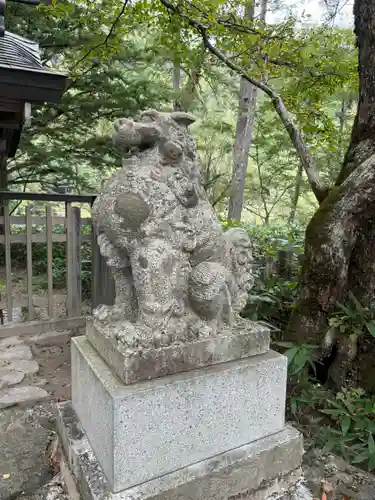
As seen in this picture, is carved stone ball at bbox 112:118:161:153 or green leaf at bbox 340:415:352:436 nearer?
carved stone ball at bbox 112:118:161:153

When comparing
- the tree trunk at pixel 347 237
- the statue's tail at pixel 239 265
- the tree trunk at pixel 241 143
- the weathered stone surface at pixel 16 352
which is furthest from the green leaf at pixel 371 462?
the tree trunk at pixel 241 143

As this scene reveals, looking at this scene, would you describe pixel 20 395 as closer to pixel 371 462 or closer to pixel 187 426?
pixel 187 426

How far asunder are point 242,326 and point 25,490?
1433 millimetres

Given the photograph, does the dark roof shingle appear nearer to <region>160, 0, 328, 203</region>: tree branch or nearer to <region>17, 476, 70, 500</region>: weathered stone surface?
<region>160, 0, 328, 203</region>: tree branch

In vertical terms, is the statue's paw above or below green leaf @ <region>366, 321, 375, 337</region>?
above

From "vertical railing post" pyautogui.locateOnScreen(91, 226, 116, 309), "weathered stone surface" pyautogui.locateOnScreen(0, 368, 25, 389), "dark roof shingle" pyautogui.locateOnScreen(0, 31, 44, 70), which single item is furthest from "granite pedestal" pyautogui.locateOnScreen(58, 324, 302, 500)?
"dark roof shingle" pyautogui.locateOnScreen(0, 31, 44, 70)

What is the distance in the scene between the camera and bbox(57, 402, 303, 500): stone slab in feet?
5.34

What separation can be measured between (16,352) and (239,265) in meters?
2.78

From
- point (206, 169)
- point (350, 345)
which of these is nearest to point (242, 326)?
point (350, 345)

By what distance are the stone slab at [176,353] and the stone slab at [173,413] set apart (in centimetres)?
3

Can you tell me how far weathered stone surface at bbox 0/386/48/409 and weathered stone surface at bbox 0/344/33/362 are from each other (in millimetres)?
633

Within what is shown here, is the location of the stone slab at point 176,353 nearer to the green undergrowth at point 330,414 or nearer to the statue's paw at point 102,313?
the statue's paw at point 102,313

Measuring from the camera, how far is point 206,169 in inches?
214

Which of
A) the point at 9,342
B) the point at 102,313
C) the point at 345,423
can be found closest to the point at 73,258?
the point at 9,342
